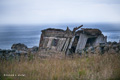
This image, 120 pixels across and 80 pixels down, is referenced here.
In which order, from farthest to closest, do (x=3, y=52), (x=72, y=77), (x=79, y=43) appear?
(x=79, y=43), (x=3, y=52), (x=72, y=77)

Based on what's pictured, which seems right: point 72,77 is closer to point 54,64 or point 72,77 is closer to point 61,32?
point 54,64

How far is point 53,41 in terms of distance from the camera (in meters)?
16.3

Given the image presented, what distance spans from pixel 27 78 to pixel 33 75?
32 centimetres

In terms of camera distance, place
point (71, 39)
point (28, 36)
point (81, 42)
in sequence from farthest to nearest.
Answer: point (28, 36) < point (81, 42) < point (71, 39)

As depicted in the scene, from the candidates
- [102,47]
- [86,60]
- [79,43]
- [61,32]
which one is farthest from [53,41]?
[86,60]

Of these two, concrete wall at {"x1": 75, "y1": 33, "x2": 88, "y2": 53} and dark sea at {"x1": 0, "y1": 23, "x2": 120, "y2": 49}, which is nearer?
concrete wall at {"x1": 75, "y1": 33, "x2": 88, "y2": 53}

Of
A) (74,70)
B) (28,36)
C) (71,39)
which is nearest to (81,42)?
(71,39)

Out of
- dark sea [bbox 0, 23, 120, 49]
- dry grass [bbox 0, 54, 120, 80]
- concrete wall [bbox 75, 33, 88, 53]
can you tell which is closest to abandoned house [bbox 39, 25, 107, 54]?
concrete wall [bbox 75, 33, 88, 53]

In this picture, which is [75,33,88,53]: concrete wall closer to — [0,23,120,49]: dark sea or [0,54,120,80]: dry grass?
[0,54,120,80]: dry grass

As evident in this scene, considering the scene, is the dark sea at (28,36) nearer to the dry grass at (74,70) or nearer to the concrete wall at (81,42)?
the concrete wall at (81,42)

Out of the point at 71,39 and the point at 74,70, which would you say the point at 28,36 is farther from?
the point at 74,70

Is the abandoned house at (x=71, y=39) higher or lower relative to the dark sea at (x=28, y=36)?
higher

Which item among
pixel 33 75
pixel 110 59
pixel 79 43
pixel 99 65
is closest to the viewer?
pixel 33 75

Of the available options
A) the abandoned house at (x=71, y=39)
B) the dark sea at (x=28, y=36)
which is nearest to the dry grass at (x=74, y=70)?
the abandoned house at (x=71, y=39)
